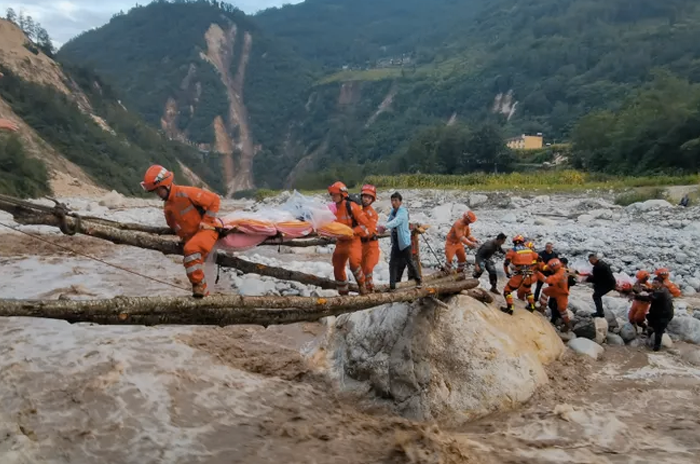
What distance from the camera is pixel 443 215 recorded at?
22.8m

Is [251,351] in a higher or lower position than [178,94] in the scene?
lower

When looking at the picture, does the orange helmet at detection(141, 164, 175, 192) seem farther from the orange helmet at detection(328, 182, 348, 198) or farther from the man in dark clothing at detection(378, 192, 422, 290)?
the man in dark clothing at detection(378, 192, 422, 290)

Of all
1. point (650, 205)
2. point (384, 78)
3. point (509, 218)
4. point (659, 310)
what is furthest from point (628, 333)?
point (384, 78)

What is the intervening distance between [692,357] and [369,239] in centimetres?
512

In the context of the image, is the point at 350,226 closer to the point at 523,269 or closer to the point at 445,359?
the point at 445,359

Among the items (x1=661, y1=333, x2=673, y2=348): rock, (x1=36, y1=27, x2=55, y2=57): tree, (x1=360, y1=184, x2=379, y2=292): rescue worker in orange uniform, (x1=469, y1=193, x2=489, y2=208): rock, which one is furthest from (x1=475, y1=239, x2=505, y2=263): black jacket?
(x1=36, y1=27, x2=55, y2=57): tree

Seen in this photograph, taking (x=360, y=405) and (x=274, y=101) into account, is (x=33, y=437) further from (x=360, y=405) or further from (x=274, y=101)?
(x=274, y=101)

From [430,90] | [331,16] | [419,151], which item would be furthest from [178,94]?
[331,16]

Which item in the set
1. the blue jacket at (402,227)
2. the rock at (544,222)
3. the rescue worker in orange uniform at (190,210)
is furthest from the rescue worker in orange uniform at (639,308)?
the rock at (544,222)

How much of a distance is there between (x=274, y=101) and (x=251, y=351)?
126 meters

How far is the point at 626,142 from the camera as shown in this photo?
34.0 metres

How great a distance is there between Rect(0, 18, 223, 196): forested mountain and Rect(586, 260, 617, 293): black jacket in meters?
33.9

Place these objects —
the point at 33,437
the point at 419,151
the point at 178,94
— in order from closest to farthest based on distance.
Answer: the point at 33,437
the point at 419,151
the point at 178,94

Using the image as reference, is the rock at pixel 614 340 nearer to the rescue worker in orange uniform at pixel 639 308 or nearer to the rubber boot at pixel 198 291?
the rescue worker in orange uniform at pixel 639 308
